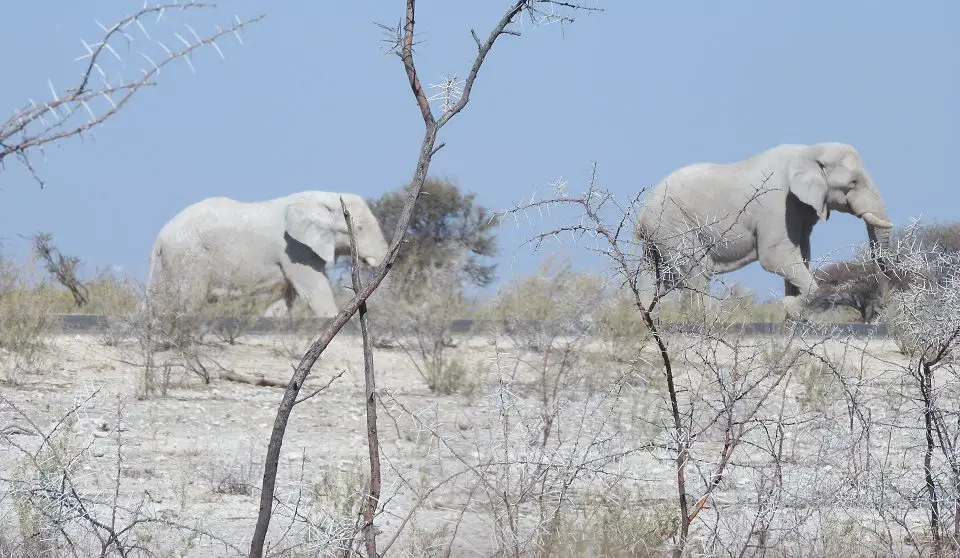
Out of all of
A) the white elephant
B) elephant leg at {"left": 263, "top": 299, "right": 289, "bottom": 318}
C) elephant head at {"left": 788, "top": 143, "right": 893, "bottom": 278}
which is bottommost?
elephant leg at {"left": 263, "top": 299, "right": 289, "bottom": 318}

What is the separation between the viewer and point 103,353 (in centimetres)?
1202

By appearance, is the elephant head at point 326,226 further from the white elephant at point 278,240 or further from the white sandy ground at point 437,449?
the white sandy ground at point 437,449

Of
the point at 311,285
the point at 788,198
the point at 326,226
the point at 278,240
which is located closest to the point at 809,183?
the point at 788,198

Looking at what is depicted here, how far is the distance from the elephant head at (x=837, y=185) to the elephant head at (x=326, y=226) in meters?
5.38

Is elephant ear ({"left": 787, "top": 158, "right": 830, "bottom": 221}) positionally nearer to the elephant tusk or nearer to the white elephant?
the elephant tusk

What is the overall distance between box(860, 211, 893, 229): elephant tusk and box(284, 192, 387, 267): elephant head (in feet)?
19.9

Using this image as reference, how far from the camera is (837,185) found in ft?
52.5

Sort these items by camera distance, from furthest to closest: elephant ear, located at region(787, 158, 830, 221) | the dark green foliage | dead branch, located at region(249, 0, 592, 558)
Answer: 1. the dark green foliage
2. elephant ear, located at region(787, 158, 830, 221)
3. dead branch, located at region(249, 0, 592, 558)

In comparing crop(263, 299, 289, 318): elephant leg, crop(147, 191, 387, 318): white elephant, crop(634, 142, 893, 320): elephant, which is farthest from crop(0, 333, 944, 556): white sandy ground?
crop(634, 142, 893, 320): elephant

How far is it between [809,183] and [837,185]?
0.36 metres

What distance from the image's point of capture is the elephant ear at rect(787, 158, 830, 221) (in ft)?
52.2

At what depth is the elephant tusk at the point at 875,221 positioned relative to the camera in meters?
15.8

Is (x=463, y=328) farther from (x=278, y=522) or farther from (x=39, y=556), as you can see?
(x=39, y=556)

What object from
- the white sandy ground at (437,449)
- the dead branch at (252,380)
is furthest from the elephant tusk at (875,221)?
the dead branch at (252,380)
